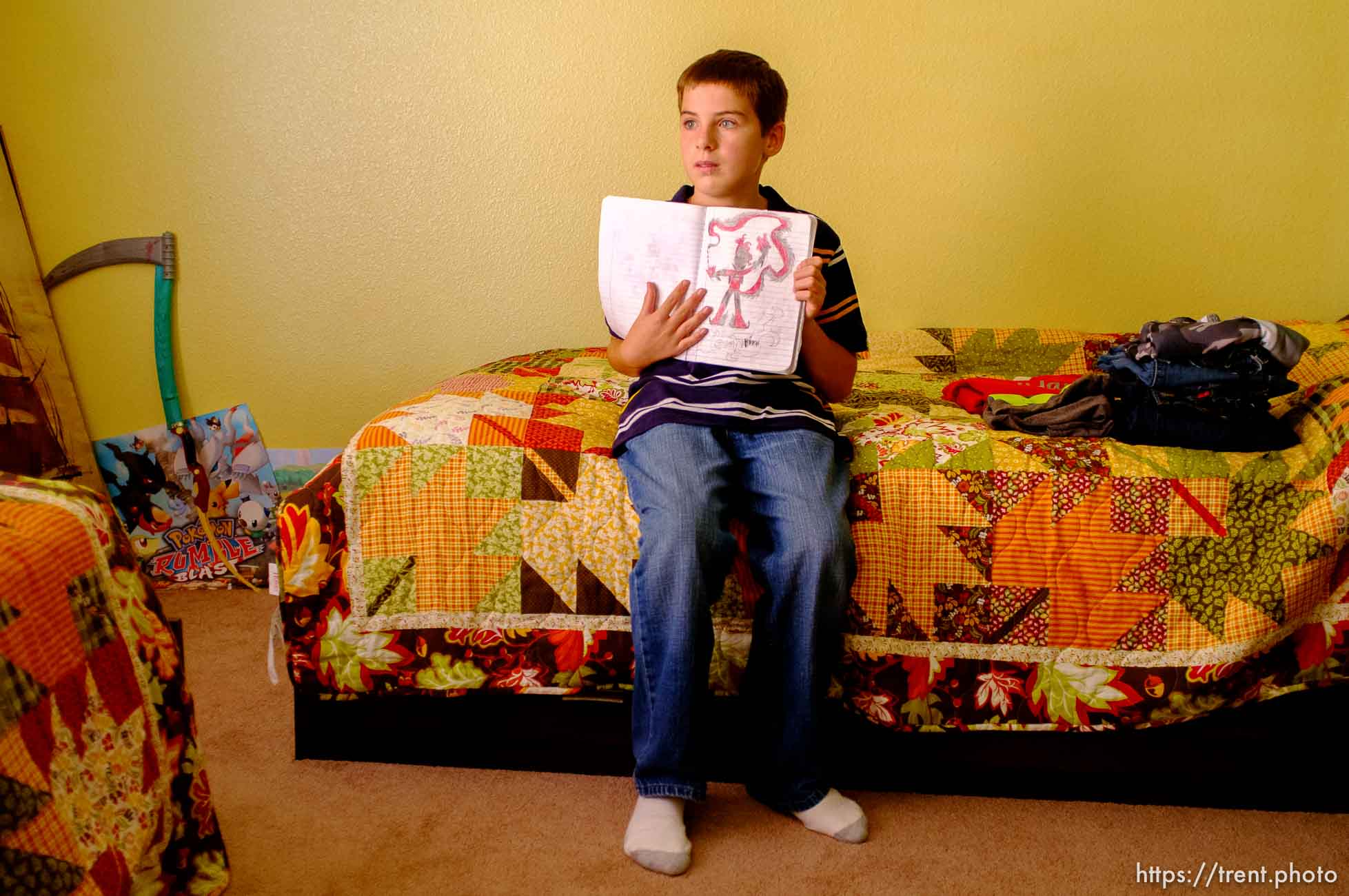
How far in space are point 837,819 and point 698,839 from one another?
17 cm

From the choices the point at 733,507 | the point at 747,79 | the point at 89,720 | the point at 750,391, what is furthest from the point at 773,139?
the point at 89,720

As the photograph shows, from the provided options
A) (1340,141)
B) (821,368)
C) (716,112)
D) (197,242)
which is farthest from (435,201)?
(1340,141)

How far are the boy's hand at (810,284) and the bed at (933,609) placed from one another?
0.22m

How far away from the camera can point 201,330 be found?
2146mm

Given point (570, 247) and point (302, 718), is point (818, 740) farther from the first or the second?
point (570, 247)

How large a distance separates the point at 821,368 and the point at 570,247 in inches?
36.7

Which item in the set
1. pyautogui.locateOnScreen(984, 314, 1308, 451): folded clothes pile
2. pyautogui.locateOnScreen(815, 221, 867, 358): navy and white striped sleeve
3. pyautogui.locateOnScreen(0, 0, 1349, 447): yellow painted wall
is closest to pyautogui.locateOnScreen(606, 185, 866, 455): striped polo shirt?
pyautogui.locateOnScreen(815, 221, 867, 358): navy and white striped sleeve

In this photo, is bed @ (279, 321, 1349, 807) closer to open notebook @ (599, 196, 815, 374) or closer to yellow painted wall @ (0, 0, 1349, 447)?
open notebook @ (599, 196, 815, 374)

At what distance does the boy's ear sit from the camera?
131 centimetres

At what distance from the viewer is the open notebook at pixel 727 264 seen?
1.21 meters

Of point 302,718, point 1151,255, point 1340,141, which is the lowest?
point 302,718

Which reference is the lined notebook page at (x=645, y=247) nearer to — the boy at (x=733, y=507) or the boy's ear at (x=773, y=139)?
the boy at (x=733, y=507)

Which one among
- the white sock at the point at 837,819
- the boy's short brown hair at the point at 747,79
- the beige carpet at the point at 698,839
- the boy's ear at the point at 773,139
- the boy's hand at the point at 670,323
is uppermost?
the boy's short brown hair at the point at 747,79

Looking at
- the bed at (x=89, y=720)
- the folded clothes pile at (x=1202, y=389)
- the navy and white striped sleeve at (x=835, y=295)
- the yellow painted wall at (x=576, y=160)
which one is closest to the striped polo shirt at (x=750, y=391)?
the navy and white striped sleeve at (x=835, y=295)
